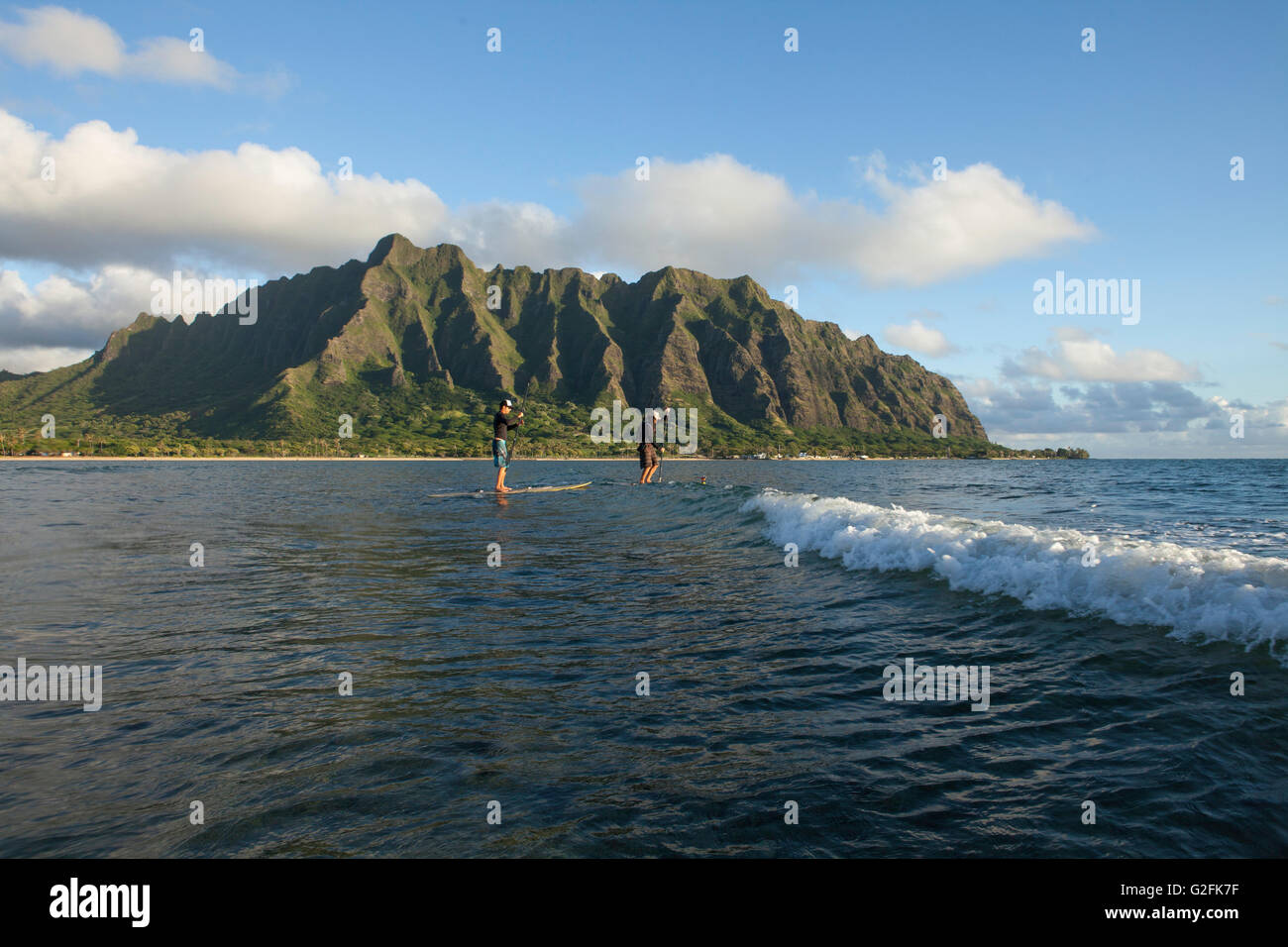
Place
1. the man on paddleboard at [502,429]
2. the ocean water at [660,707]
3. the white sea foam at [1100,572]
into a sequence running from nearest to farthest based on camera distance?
1. the ocean water at [660,707]
2. the white sea foam at [1100,572]
3. the man on paddleboard at [502,429]

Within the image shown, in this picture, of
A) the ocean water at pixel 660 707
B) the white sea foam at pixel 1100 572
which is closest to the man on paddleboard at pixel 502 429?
the ocean water at pixel 660 707

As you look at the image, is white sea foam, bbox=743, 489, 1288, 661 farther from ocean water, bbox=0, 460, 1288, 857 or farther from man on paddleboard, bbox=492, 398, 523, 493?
man on paddleboard, bbox=492, 398, 523, 493

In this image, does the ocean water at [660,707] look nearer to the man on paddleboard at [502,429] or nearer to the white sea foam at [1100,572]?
the white sea foam at [1100,572]

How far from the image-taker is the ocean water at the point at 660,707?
5375 mm

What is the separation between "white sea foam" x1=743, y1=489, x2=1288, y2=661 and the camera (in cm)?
1024

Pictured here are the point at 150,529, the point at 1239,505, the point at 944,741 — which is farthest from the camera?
the point at 1239,505

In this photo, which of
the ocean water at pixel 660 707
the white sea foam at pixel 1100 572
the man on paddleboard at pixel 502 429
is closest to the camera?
the ocean water at pixel 660 707

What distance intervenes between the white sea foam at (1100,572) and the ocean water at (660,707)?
6cm

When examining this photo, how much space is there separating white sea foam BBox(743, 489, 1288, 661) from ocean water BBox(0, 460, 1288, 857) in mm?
61

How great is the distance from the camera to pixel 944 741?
7.11 metres

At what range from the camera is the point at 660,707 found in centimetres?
816
